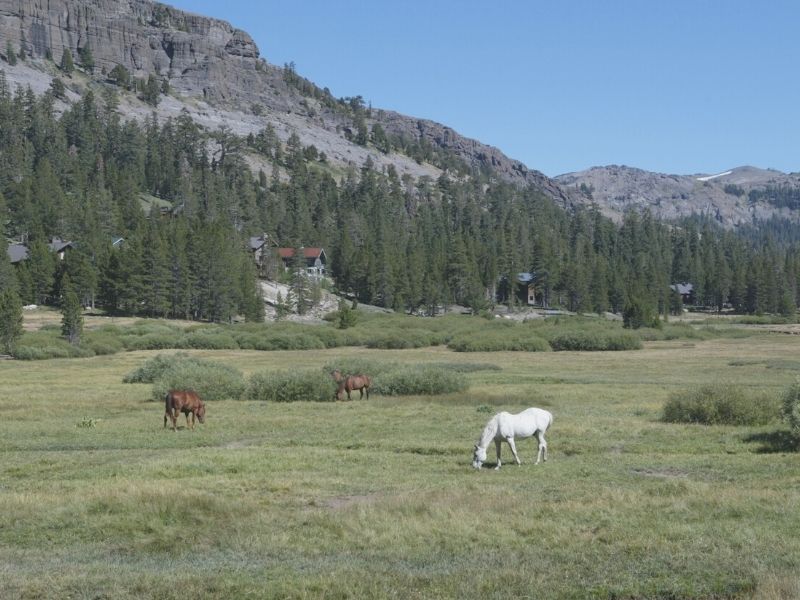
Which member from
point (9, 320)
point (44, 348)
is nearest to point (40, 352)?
point (44, 348)

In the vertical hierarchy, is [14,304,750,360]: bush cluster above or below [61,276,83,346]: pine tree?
below

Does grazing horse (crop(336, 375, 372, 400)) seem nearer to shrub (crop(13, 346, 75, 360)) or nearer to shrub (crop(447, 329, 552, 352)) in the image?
shrub (crop(13, 346, 75, 360))

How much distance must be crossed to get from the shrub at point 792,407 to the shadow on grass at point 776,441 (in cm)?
42

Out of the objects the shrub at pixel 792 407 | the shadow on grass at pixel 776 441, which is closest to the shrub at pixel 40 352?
the shadow on grass at pixel 776 441

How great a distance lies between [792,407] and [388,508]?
14.3 meters

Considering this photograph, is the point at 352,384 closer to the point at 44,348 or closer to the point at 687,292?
the point at 44,348

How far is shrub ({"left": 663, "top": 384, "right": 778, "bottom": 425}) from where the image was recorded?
103 feet

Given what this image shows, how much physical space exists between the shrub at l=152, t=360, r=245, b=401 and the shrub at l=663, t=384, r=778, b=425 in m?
20.9

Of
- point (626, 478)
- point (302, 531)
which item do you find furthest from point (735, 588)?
point (626, 478)

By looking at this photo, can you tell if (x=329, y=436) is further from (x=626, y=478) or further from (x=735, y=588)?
(x=735, y=588)

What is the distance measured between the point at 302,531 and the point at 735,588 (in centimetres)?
756

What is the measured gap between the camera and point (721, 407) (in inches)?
1252

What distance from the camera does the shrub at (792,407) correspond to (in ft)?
81.7

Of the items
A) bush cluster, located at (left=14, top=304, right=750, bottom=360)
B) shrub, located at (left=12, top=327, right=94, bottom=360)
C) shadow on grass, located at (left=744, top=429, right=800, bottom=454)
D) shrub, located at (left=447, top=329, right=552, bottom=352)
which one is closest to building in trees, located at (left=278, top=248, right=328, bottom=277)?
bush cluster, located at (left=14, top=304, right=750, bottom=360)
